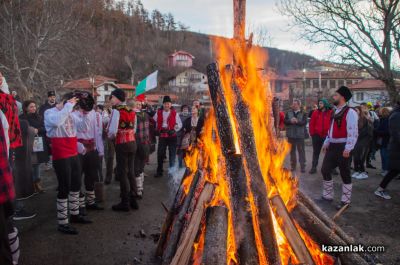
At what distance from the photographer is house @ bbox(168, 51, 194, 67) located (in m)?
93.2

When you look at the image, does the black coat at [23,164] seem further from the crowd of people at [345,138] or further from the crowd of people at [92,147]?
the crowd of people at [345,138]

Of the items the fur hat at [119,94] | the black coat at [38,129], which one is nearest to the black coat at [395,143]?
the fur hat at [119,94]

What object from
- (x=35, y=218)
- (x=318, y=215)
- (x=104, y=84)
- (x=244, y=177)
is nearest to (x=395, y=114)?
(x=318, y=215)

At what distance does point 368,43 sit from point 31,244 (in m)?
20.0

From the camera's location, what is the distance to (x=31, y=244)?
4.63 metres

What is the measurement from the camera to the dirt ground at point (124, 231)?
4.22 m

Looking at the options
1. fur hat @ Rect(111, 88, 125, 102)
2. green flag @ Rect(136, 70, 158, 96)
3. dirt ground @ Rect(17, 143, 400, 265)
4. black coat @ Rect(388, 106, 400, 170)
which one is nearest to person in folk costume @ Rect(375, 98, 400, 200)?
black coat @ Rect(388, 106, 400, 170)

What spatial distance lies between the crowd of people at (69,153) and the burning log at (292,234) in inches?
102

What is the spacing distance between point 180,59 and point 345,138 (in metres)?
94.7

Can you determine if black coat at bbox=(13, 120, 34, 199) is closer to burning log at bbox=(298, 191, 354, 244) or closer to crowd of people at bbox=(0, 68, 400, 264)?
crowd of people at bbox=(0, 68, 400, 264)

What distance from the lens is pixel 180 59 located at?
97312 millimetres

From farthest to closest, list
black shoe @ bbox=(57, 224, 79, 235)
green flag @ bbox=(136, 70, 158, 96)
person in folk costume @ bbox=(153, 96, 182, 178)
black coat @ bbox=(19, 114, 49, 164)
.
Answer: green flag @ bbox=(136, 70, 158, 96)
person in folk costume @ bbox=(153, 96, 182, 178)
black coat @ bbox=(19, 114, 49, 164)
black shoe @ bbox=(57, 224, 79, 235)

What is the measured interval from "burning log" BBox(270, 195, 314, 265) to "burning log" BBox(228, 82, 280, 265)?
15 centimetres

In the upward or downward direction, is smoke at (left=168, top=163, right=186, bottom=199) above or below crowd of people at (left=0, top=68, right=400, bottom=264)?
below
